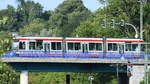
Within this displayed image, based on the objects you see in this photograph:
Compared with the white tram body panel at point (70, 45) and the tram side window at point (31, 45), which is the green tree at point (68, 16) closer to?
the white tram body panel at point (70, 45)

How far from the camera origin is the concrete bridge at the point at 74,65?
4953 centimetres

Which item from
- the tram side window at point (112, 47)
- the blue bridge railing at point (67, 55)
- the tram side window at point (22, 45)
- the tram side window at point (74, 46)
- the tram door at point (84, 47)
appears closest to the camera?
the blue bridge railing at point (67, 55)

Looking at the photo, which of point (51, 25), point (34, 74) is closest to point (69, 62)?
point (34, 74)

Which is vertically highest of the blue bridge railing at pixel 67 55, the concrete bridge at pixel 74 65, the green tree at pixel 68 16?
the green tree at pixel 68 16

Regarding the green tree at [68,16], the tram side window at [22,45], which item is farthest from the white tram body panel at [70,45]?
the green tree at [68,16]

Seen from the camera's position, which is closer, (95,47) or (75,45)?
(75,45)

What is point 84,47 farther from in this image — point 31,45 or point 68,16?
point 68,16

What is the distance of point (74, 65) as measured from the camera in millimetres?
51125

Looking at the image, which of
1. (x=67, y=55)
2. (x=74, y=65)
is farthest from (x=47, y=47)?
(x=67, y=55)

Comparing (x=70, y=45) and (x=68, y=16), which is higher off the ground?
(x=68, y=16)

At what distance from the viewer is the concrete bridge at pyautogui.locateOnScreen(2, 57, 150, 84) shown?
4953 centimetres

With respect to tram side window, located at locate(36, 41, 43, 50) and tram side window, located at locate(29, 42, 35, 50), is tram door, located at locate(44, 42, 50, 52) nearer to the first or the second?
tram side window, located at locate(36, 41, 43, 50)

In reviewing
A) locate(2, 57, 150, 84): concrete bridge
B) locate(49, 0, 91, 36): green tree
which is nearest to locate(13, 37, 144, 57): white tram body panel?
locate(2, 57, 150, 84): concrete bridge

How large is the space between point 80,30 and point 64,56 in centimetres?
4145
